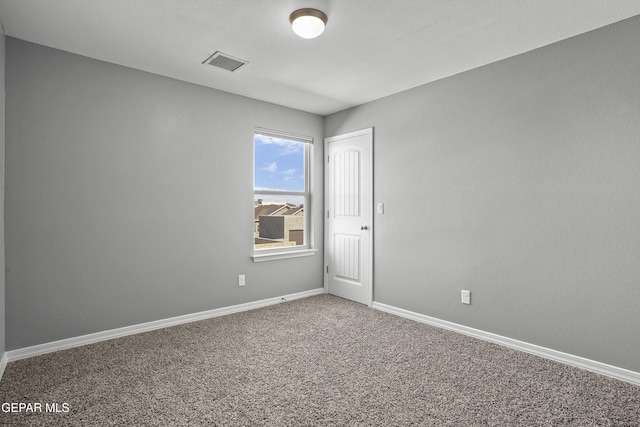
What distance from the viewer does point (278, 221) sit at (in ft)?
14.0

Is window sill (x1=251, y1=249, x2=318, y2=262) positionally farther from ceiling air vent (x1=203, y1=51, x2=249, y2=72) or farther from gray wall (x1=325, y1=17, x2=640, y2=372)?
ceiling air vent (x1=203, y1=51, x2=249, y2=72)

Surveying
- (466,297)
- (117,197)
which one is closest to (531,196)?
(466,297)

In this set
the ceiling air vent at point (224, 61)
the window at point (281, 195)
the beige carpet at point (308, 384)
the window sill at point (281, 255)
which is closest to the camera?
the beige carpet at point (308, 384)

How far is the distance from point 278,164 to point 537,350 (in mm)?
3231

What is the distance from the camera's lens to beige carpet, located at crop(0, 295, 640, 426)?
1.85 m

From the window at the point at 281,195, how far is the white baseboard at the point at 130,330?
1.75 ft

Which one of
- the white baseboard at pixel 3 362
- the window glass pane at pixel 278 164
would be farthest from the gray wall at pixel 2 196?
the window glass pane at pixel 278 164

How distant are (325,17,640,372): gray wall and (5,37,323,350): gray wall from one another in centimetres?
179

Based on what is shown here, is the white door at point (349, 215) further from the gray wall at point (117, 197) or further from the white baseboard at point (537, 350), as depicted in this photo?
the gray wall at point (117, 197)

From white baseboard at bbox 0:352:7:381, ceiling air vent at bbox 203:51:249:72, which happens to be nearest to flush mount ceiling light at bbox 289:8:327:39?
ceiling air vent at bbox 203:51:249:72

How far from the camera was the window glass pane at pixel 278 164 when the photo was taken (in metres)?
4.05

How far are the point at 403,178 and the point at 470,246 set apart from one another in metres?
1.00

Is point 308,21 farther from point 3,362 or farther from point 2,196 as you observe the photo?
point 3,362

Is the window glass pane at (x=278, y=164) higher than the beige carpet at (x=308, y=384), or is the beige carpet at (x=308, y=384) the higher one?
the window glass pane at (x=278, y=164)
